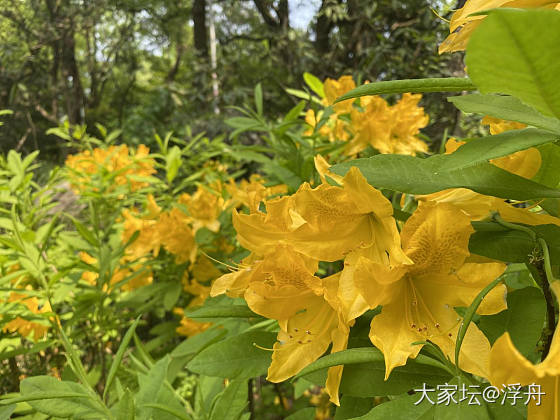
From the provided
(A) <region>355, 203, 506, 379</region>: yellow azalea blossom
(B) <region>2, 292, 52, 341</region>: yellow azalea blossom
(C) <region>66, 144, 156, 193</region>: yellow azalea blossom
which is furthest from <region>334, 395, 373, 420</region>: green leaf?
(C) <region>66, 144, 156, 193</region>: yellow azalea blossom

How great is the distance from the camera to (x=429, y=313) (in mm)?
407

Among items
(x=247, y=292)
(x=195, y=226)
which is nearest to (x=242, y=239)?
(x=247, y=292)

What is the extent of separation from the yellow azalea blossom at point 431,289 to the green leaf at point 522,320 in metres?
0.04

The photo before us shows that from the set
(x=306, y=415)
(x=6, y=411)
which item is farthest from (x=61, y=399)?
(x=306, y=415)

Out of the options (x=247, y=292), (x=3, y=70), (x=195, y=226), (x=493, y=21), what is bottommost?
(x=195, y=226)

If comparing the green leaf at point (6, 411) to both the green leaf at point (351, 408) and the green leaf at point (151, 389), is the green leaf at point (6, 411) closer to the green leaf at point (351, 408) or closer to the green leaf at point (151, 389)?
the green leaf at point (151, 389)

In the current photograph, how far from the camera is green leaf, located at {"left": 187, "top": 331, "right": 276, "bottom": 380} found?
18.1 inches

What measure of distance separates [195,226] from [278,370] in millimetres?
874

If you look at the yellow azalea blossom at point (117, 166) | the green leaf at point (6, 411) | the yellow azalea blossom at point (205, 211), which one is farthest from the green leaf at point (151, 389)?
the yellow azalea blossom at point (117, 166)

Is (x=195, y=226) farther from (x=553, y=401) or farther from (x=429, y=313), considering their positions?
(x=553, y=401)

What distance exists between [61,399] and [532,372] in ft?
1.74

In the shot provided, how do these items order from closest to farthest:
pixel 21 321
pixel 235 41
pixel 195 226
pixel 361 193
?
pixel 361 193 → pixel 21 321 → pixel 195 226 → pixel 235 41

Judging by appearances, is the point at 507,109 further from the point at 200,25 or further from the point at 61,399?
the point at 200,25

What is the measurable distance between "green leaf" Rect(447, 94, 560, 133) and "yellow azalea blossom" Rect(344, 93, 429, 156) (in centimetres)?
71
